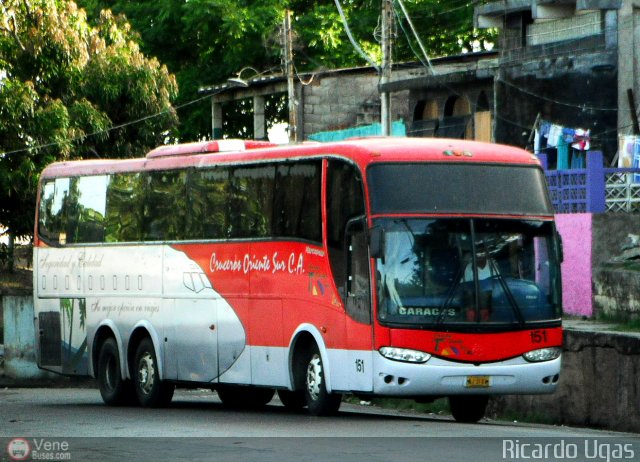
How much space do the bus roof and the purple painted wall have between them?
10.0m

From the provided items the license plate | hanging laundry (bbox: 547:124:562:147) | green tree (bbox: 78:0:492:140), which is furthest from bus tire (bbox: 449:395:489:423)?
green tree (bbox: 78:0:492:140)

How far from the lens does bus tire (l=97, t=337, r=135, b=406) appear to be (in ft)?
71.0

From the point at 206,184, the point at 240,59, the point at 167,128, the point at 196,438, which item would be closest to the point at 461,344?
the point at 196,438

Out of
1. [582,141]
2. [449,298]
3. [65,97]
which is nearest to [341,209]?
[449,298]

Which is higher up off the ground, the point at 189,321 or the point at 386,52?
the point at 386,52

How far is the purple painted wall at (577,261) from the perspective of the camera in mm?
28047

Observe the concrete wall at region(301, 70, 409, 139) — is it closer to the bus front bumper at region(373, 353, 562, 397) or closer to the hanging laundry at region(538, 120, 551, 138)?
the hanging laundry at region(538, 120, 551, 138)

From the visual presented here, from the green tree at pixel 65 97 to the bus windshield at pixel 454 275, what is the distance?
14312 millimetres

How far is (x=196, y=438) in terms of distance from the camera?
1403 centimetres

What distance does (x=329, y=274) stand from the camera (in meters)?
16.8

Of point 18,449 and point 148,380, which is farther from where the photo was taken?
point 148,380

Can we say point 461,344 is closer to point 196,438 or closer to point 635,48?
point 196,438

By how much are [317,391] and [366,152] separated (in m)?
2.90

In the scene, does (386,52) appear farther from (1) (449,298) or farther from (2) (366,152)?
(1) (449,298)
